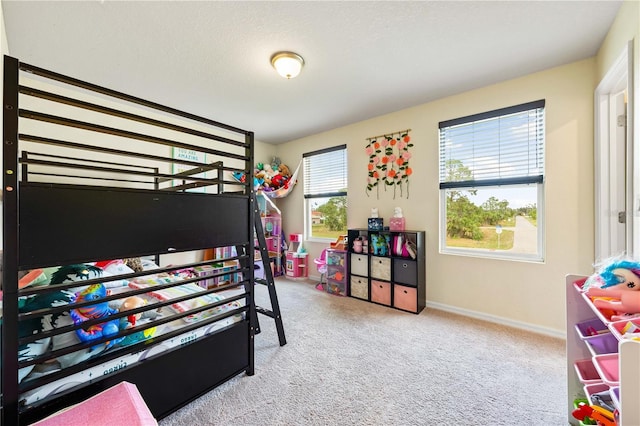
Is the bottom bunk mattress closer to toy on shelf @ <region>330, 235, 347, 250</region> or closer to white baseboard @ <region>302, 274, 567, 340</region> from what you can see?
toy on shelf @ <region>330, 235, 347, 250</region>

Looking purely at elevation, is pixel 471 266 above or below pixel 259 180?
below

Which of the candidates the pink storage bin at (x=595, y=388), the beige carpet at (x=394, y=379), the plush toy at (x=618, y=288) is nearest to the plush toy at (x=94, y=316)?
the beige carpet at (x=394, y=379)

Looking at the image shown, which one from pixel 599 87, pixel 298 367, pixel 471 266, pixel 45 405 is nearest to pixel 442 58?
pixel 599 87

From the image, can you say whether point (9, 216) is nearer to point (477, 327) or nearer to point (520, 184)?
point (477, 327)

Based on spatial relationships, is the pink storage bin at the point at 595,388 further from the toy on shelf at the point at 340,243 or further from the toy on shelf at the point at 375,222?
the toy on shelf at the point at 340,243

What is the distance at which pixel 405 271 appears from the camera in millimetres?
3008

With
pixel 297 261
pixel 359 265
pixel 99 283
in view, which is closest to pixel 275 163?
pixel 297 261

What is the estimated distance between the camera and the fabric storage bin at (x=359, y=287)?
3310 millimetres

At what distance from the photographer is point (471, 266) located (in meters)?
2.79

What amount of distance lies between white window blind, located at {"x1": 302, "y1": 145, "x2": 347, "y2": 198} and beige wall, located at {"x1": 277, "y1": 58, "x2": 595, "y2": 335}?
721mm

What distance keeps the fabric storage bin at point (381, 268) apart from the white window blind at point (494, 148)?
111 centimetres

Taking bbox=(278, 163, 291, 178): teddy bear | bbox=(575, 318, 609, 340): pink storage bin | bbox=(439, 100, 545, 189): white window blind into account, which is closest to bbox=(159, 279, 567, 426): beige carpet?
bbox=(575, 318, 609, 340): pink storage bin

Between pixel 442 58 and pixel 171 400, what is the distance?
10.2ft

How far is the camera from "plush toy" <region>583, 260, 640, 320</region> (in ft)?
3.10
